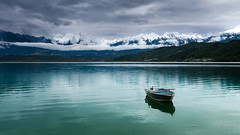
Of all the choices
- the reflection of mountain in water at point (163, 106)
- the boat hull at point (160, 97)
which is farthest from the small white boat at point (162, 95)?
the reflection of mountain in water at point (163, 106)

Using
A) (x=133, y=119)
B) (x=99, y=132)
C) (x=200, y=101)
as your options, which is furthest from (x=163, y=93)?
(x=99, y=132)

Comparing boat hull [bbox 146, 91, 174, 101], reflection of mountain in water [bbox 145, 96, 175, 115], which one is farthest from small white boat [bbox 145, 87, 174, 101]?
reflection of mountain in water [bbox 145, 96, 175, 115]

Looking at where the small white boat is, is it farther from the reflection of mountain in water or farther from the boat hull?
the reflection of mountain in water

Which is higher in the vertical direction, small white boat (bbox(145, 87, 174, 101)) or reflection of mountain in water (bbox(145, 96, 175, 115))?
small white boat (bbox(145, 87, 174, 101))

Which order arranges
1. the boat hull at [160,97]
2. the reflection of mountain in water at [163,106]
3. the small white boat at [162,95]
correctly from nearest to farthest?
the reflection of mountain in water at [163,106], the small white boat at [162,95], the boat hull at [160,97]

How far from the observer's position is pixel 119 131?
977 inches

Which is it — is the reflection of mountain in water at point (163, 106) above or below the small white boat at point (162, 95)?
below

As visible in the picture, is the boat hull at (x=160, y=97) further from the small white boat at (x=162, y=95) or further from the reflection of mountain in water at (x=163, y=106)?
the reflection of mountain in water at (x=163, y=106)

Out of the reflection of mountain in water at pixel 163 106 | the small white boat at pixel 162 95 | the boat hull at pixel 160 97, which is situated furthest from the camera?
the boat hull at pixel 160 97

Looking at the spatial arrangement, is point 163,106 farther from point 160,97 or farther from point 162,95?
point 160,97

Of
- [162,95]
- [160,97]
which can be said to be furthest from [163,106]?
[160,97]

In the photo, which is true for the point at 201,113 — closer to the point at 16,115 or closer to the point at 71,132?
the point at 71,132

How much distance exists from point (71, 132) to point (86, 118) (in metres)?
6.23

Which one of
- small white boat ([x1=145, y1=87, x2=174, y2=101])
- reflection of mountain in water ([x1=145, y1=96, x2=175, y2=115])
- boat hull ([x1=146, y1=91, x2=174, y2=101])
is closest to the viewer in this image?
reflection of mountain in water ([x1=145, y1=96, x2=175, y2=115])
